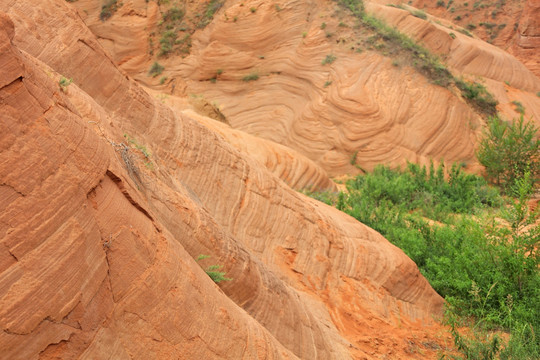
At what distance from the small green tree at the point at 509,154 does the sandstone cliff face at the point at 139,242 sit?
8838mm

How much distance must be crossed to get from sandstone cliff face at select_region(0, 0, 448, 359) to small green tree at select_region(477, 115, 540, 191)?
884cm

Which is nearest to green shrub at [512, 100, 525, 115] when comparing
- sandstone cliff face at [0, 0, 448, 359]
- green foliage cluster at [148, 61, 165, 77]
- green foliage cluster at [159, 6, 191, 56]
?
green foliage cluster at [159, 6, 191, 56]

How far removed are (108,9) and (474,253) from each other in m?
17.2

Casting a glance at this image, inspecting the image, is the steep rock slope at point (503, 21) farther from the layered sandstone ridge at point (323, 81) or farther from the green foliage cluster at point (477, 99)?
the green foliage cluster at point (477, 99)

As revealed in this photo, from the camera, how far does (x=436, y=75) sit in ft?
59.2

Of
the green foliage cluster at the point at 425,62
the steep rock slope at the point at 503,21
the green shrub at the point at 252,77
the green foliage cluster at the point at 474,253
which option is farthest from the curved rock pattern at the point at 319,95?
the steep rock slope at the point at 503,21

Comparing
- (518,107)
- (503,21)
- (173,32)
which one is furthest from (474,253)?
(503,21)

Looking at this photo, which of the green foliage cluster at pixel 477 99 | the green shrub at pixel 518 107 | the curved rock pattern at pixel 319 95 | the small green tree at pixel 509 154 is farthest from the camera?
the green shrub at pixel 518 107

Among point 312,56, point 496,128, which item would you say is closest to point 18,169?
point 496,128

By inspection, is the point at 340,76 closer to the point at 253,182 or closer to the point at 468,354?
the point at 253,182

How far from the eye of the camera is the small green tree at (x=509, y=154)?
14734 millimetres

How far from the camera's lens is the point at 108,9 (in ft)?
67.6

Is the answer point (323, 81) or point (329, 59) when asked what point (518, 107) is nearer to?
point (329, 59)

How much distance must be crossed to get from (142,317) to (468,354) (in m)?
4.26
